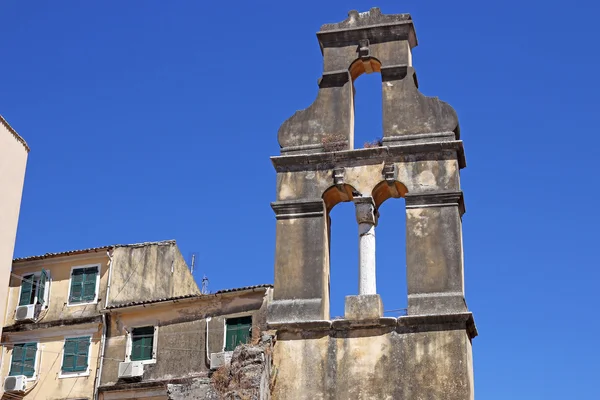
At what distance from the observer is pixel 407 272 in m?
15.8

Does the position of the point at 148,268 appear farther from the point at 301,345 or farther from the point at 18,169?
the point at 301,345

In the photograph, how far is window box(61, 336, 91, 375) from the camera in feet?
102

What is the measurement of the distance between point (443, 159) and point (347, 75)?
89.9 inches

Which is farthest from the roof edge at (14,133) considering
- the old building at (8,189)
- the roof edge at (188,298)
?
the roof edge at (188,298)

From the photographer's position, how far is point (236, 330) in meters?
29.3

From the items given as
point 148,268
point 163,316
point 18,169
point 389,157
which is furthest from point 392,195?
point 148,268

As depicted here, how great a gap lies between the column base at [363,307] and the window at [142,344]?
15379 mm

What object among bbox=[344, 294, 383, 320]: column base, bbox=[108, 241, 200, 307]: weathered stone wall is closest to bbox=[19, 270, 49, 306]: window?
bbox=[108, 241, 200, 307]: weathered stone wall

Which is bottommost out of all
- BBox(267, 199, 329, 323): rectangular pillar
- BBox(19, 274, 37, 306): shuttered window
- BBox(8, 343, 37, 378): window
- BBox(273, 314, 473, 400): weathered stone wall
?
BBox(273, 314, 473, 400): weathered stone wall

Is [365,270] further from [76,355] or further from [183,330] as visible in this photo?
[76,355]

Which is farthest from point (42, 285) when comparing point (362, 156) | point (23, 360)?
point (362, 156)

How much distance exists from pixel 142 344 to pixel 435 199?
16.1 meters

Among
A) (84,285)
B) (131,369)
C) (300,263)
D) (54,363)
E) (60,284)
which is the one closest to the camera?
(300,263)

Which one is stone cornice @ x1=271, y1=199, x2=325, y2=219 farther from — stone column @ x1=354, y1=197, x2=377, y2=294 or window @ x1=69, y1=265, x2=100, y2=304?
window @ x1=69, y1=265, x2=100, y2=304
